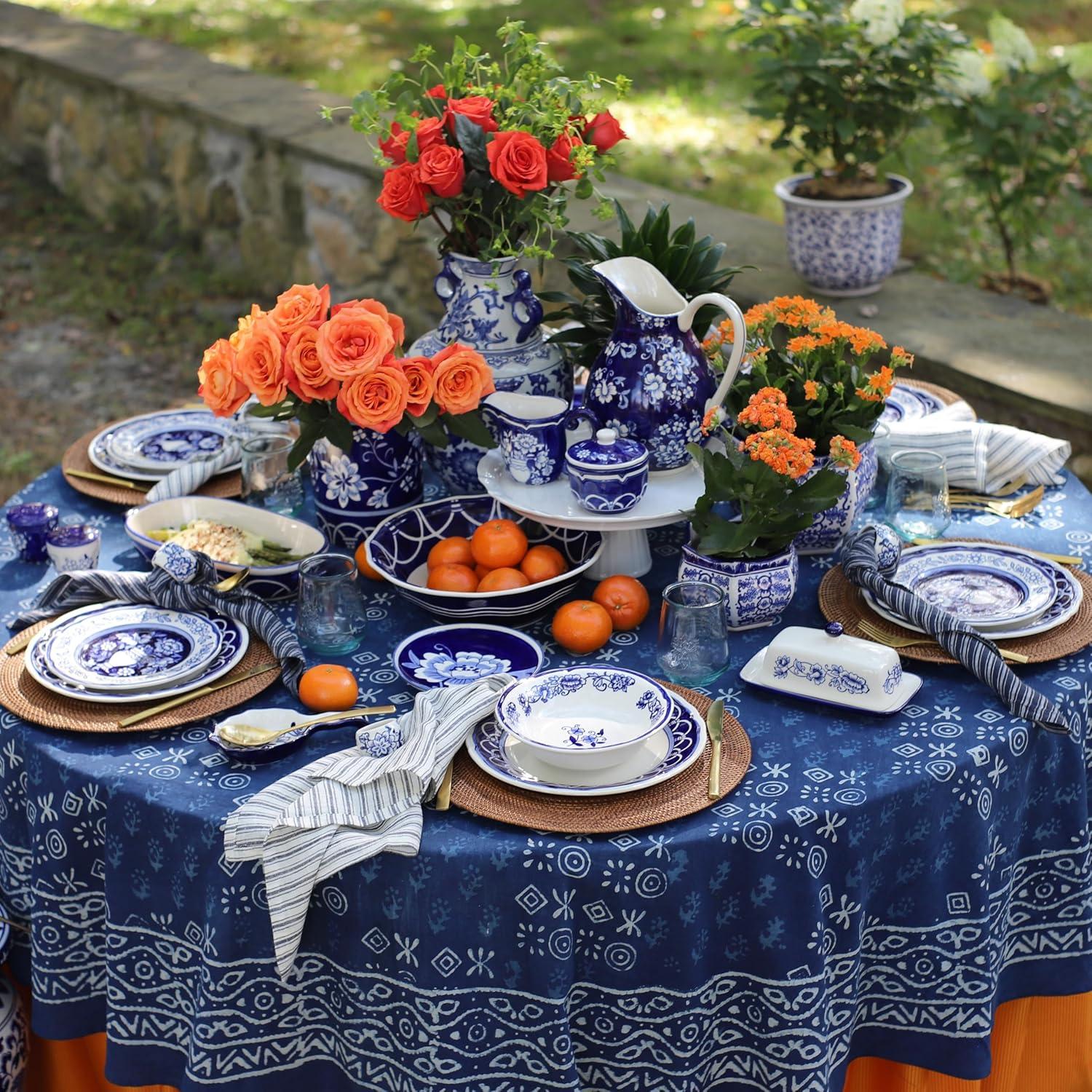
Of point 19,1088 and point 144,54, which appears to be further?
point 144,54

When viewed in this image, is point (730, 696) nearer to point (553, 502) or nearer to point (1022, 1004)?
point (553, 502)

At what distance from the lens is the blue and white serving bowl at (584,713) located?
1733 mm

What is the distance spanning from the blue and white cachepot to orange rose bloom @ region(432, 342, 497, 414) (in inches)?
23.4

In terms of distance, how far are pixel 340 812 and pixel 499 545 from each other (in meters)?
0.57

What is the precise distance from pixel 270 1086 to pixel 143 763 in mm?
461

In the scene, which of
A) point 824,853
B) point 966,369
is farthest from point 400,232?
point 824,853

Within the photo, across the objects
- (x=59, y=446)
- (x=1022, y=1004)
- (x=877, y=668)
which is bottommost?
(x=59, y=446)

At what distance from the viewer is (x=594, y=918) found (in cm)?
167

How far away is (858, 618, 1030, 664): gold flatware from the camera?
6.48 feet

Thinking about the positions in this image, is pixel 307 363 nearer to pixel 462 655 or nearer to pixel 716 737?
pixel 462 655

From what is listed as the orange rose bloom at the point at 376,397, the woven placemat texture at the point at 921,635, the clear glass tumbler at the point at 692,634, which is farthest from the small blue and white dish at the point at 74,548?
the woven placemat texture at the point at 921,635

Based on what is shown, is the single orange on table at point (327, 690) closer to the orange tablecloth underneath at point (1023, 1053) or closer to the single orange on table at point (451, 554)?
the single orange on table at point (451, 554)

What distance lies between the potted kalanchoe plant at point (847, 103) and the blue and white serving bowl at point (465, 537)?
69.6 inches

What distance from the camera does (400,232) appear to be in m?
4.98
